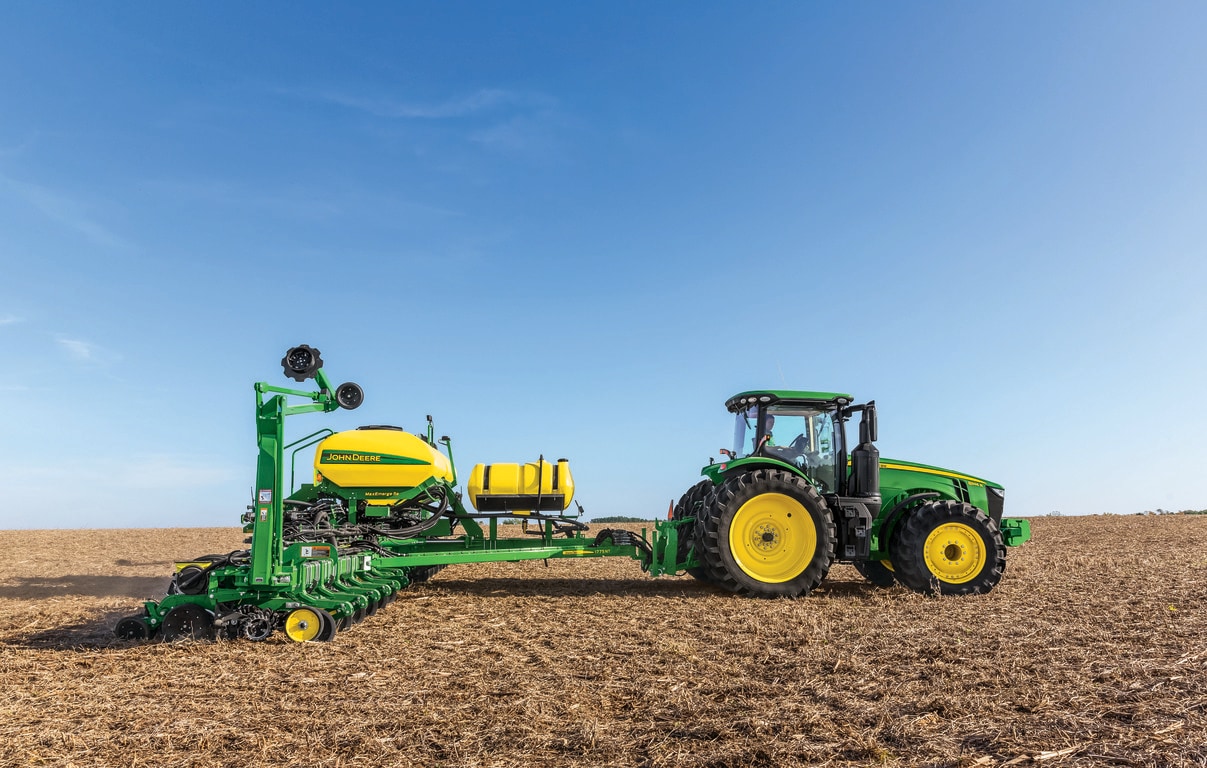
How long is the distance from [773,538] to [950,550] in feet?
7.53

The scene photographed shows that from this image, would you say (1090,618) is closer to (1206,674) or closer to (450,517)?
(1206,674)

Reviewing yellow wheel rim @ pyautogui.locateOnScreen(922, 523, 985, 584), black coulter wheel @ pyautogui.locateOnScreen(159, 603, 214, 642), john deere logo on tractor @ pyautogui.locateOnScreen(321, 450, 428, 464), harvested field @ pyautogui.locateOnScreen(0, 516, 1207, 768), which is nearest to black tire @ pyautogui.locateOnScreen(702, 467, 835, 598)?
harvested field @ pyautogui.locateOnScreen(0, 516, 1207, 768)

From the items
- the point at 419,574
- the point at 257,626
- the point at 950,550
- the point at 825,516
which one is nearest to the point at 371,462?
the point at 419,574

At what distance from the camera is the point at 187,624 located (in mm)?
7047

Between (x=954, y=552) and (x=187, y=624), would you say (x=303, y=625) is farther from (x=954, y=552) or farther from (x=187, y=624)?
(x=954, y=552)

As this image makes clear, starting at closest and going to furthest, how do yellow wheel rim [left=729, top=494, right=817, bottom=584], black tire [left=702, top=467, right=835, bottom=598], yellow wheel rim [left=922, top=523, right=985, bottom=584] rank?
black tire [left=702, top=467, right=835, bottom=598]
yellow wheel rim [left=729, top=494, right=817, bottom=584]
yellow wheel rim [left=922, top=523, right=985, bottom=584]

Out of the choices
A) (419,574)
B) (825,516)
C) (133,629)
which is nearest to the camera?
(133,629)

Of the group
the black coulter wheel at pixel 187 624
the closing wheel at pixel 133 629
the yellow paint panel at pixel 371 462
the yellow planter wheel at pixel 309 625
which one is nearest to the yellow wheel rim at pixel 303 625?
the yellow planter wheel at pixel 309 625

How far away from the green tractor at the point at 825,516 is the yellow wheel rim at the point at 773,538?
12 mm

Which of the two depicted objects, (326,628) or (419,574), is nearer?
(326,628)

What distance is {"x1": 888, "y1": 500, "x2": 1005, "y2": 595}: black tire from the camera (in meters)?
9.54

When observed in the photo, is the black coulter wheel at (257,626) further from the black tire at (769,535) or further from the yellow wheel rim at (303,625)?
the black tire at (769,535)

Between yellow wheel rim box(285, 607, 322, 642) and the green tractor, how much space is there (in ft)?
14.9

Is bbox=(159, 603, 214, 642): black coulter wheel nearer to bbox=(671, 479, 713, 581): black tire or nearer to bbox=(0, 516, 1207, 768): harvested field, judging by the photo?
bbox=(0, 516, 1207, 768): harvested field
